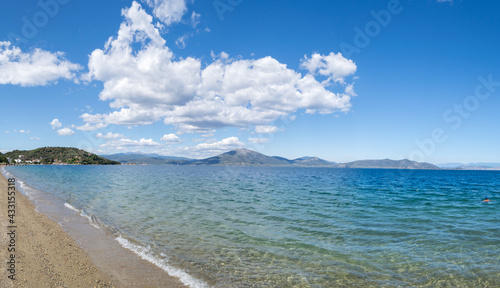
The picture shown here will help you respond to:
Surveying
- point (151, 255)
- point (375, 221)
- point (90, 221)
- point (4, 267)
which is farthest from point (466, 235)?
point (90, 221)

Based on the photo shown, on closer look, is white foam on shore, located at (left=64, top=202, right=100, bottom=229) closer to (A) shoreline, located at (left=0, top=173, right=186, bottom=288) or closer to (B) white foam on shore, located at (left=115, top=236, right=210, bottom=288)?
(A) shoreline, located at (left=0, top=173, right=186, bottom=288)

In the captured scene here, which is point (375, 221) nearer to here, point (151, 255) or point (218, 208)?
point (218, 208)

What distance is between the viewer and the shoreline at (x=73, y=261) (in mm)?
10031

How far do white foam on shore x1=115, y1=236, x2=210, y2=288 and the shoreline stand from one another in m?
0.26

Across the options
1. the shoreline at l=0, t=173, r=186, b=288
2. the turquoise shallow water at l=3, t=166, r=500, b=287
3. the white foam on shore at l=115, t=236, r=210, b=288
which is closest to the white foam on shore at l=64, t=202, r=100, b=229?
the turquoise shallow water at l=3, t=166, r=500, b=287

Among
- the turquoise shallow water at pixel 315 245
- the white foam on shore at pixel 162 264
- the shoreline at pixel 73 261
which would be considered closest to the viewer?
the shoreline at pixel 73 261

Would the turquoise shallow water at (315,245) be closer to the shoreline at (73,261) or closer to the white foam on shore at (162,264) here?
the white foam on shore at (162,264)

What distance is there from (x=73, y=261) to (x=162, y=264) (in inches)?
161

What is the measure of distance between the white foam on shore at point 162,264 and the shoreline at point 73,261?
26 cm

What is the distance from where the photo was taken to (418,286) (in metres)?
10.9

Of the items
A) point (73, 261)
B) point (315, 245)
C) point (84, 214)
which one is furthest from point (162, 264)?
point (84, 214)

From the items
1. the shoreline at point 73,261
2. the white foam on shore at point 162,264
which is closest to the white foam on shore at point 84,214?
the shoreline at point 73,261

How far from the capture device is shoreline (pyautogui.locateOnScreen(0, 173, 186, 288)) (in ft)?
32.9

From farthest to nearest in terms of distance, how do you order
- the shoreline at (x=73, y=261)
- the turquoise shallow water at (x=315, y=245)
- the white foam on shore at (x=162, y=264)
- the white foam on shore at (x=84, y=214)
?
the white foam on shore at (x=84, y=214)
the turquoise shallow water at (x=315, y=245)
the white foam on shore at (x=162, y=264)
the shoreline at (x=73, y=261)
